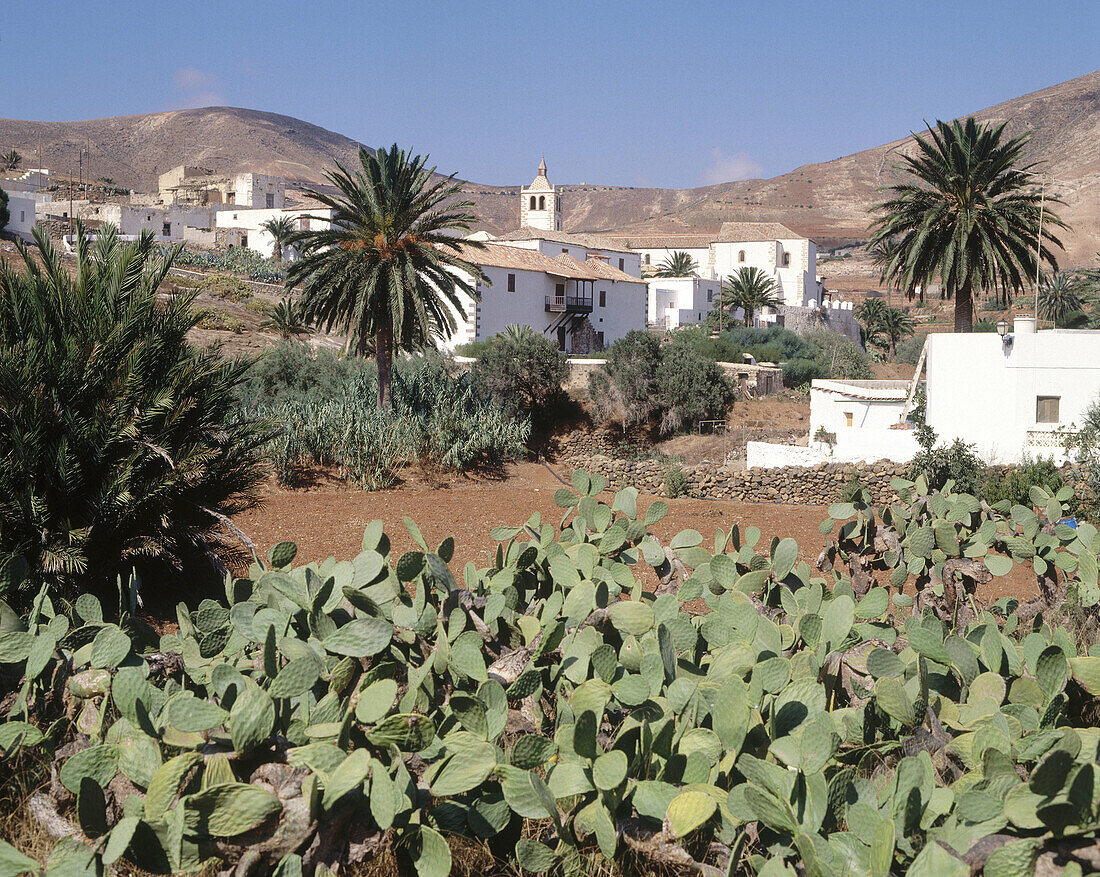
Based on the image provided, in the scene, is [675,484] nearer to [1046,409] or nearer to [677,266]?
[1046,409]

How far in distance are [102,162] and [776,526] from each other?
13498cm

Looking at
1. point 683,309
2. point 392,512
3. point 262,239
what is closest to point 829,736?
point 392,512

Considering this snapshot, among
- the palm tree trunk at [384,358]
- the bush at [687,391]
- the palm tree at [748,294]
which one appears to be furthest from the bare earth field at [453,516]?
the palm tree at [748,294]

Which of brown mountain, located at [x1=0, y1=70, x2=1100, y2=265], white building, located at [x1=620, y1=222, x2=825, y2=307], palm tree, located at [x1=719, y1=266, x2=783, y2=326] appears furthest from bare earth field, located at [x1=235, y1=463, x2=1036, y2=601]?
brown mountain, located at [x1=0, y1=70, x2=1100, y2=265]

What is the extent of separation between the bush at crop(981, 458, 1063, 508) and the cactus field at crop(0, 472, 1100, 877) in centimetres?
1308

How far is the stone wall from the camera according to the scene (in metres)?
17.6

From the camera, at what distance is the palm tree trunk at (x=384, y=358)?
54.9ft

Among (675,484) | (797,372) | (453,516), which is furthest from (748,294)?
(453,516)

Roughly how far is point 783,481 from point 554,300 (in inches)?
858

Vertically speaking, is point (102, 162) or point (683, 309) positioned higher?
point (102, 162)

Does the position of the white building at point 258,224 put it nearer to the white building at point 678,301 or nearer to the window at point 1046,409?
the white building at point 678,301

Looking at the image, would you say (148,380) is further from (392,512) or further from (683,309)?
(683,309)

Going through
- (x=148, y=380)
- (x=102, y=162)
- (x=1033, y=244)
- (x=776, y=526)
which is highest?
(x=102, y=162)

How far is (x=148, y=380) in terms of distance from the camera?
5355 millimetres
